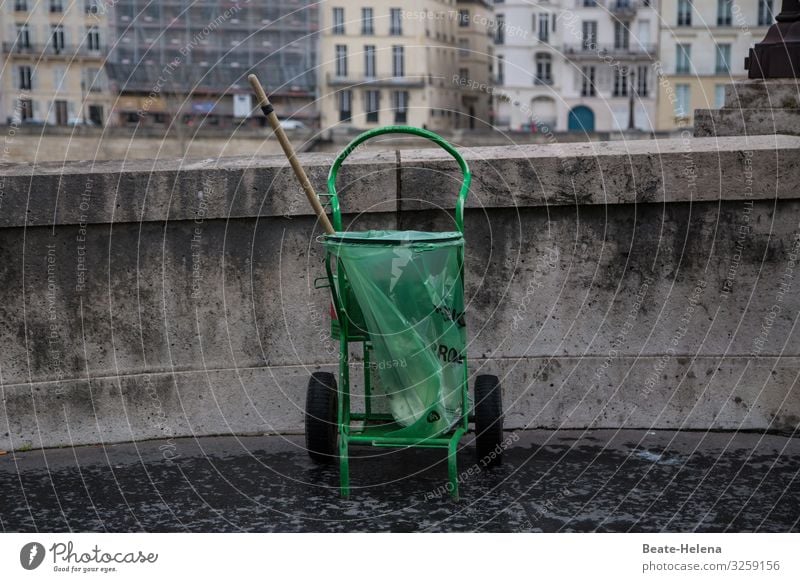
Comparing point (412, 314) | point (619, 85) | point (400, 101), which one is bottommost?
point (412, 314)

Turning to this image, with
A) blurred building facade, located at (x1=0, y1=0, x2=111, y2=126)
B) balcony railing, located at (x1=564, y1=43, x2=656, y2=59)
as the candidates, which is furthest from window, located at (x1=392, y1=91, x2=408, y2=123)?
blurred building facade, located at (x1=0, y1=0, x2=111, y2=126)

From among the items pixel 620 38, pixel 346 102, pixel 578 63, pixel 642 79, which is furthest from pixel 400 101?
pixel 642 79

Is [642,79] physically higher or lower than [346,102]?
higher

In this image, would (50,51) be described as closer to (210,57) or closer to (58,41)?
(58,41)

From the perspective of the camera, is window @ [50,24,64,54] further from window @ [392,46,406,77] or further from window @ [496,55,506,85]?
window @ [496,55,506,85]

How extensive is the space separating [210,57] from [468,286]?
6197 centimetres

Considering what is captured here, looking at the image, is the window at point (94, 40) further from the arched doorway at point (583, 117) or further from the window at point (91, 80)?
the arched doorway at point (583, 117)

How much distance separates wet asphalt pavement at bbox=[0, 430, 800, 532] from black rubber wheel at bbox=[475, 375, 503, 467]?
4.2 inches

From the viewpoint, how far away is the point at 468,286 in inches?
245

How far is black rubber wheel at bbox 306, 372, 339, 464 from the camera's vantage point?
5520mm

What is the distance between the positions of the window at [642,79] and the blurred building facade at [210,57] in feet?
59.7

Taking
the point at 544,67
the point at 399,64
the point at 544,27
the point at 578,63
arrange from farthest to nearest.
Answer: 1. the point at 544,67
2. the point at 544,27
3. the point at 578,63
4. the point at 399,64

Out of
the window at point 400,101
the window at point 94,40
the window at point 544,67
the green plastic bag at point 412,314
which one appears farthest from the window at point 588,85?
the green plastic bag at point 412,314

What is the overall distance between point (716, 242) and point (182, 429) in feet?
9.34
